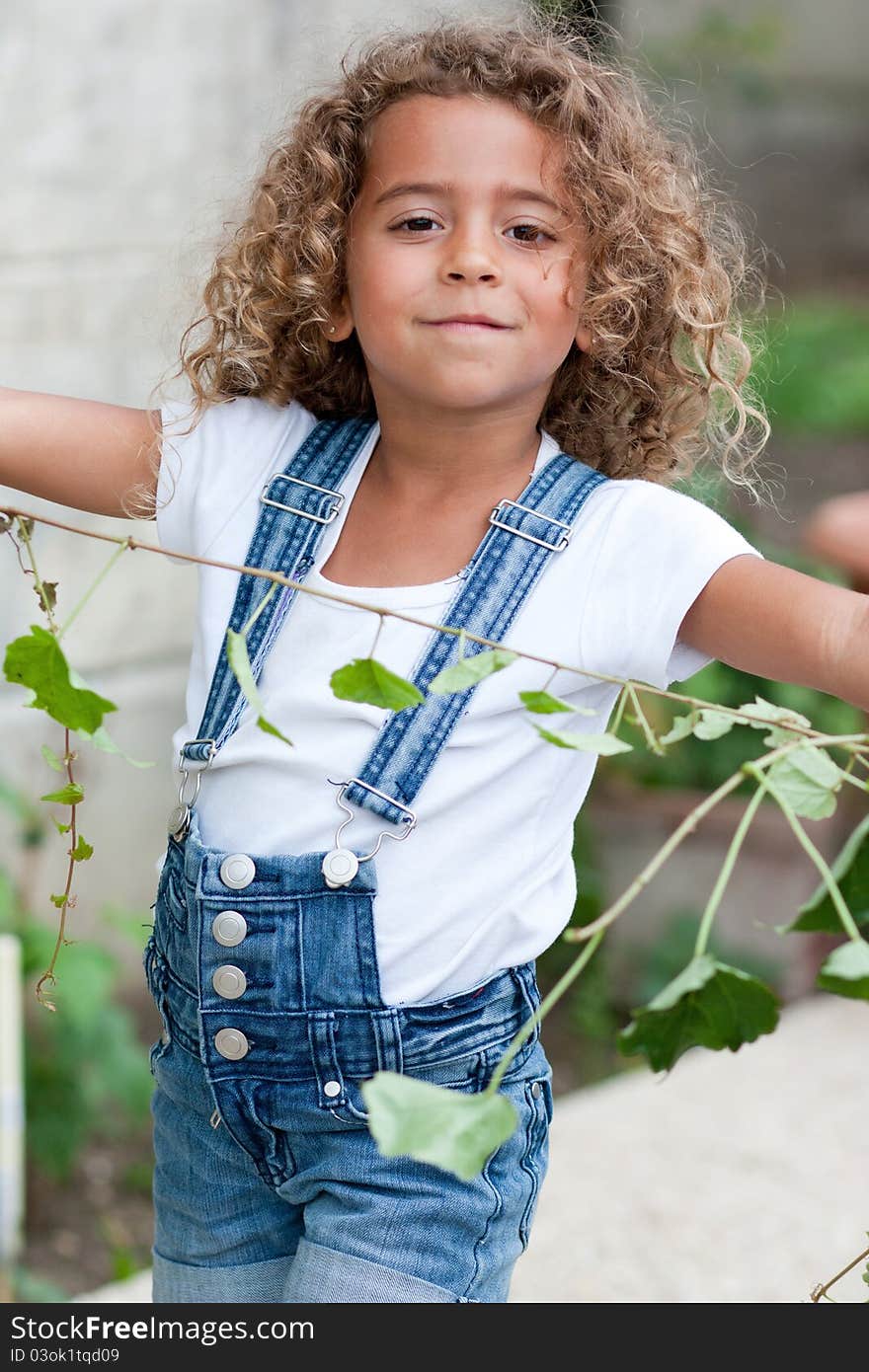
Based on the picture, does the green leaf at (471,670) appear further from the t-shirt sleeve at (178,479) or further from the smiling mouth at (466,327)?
the t-shirt sleeve at (178,479)

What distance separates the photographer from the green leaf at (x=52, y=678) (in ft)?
3.28

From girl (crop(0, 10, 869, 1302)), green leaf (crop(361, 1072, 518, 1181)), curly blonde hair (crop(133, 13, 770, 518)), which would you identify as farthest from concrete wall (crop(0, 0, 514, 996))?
green leaf (crop(361, 1072, 518, 1181))

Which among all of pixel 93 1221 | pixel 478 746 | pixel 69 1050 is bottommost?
pixel 93 1221

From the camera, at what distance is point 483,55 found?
1.44 meters

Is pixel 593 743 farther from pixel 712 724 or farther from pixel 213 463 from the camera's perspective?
pixel 213 463

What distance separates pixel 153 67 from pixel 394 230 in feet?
5.67

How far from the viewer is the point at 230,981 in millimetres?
1331

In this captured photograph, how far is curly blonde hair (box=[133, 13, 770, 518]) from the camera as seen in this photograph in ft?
4.70

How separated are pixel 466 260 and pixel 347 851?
1.54 feet

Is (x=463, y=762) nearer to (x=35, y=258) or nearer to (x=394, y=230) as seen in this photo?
(x=394, y=230)

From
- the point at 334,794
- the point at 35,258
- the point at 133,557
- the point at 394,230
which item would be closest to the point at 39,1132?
the point at 133,557

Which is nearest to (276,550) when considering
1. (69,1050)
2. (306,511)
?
(306,511)

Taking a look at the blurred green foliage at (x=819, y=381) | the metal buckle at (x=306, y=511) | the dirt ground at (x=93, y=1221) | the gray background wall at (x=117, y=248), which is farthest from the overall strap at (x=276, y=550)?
the blurred green foliage at (x=819, y=381)

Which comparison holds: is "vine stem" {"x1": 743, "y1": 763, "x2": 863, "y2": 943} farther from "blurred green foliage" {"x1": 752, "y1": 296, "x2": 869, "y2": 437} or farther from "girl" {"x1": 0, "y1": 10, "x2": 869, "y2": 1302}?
"blurred green foliage" {"x1": 752, "y1": 296, "x2": 869, "y2": 437}
